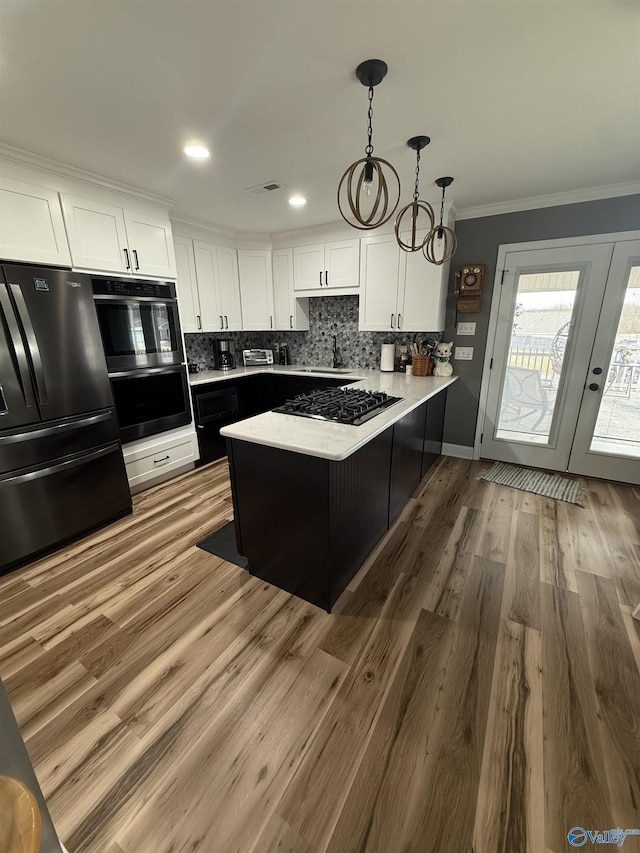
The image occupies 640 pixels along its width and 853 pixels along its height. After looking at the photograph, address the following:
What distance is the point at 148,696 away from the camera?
4.68 ft

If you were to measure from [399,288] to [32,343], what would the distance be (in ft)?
9.81

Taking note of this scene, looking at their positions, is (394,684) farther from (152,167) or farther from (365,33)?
(152,167)

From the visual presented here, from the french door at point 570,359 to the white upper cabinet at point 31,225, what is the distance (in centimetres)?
359

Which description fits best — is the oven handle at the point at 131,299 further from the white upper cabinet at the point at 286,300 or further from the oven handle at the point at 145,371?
the white upper cabinet at the point at 286,300

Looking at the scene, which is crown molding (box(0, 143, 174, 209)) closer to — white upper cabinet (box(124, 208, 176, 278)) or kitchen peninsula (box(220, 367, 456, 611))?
white upper cabinet (box(124, 208, 176, 278))

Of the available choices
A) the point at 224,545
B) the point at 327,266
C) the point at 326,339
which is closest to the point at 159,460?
the point at 224,545

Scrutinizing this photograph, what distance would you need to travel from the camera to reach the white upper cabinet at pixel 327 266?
12.1ft

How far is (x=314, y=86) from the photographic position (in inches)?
61.1

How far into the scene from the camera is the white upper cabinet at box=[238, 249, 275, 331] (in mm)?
4117

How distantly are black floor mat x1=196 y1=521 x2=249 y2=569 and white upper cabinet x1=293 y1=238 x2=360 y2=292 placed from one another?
2771 mm

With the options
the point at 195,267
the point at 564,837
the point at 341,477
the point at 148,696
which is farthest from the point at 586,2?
the point at 195,267

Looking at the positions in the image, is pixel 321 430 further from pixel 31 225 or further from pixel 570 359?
pixel 570 359

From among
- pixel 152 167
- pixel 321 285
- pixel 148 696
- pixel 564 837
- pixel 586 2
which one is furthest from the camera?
pixel 321 285

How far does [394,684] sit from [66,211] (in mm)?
3379
